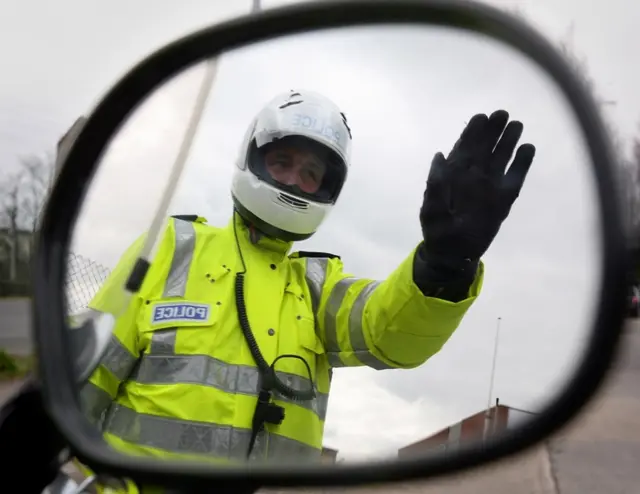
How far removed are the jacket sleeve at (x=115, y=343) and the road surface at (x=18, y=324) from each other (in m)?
0.12

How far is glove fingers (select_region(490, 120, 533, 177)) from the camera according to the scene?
4.21ft

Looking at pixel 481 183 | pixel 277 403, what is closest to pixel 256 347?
pixel 277 403

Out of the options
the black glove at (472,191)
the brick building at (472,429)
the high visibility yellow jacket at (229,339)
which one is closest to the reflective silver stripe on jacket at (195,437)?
the high visibility yellow jacket at (229,339)

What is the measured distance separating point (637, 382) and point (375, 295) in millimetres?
9151

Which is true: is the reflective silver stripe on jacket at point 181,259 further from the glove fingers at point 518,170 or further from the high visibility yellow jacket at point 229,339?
the glove fingers at point 518,170

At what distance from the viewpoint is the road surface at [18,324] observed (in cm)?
132

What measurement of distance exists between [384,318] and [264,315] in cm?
27

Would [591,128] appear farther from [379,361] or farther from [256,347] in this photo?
[256,347]

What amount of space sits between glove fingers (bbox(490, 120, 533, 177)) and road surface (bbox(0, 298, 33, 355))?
2.57 ft

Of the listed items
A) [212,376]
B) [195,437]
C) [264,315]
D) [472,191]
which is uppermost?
[472,191]

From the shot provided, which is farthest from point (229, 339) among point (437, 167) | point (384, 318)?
point (437, 167)

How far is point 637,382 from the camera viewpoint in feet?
32.2

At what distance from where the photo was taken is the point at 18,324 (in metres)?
1.66

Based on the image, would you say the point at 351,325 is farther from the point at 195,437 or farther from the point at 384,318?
the point at 195,437
